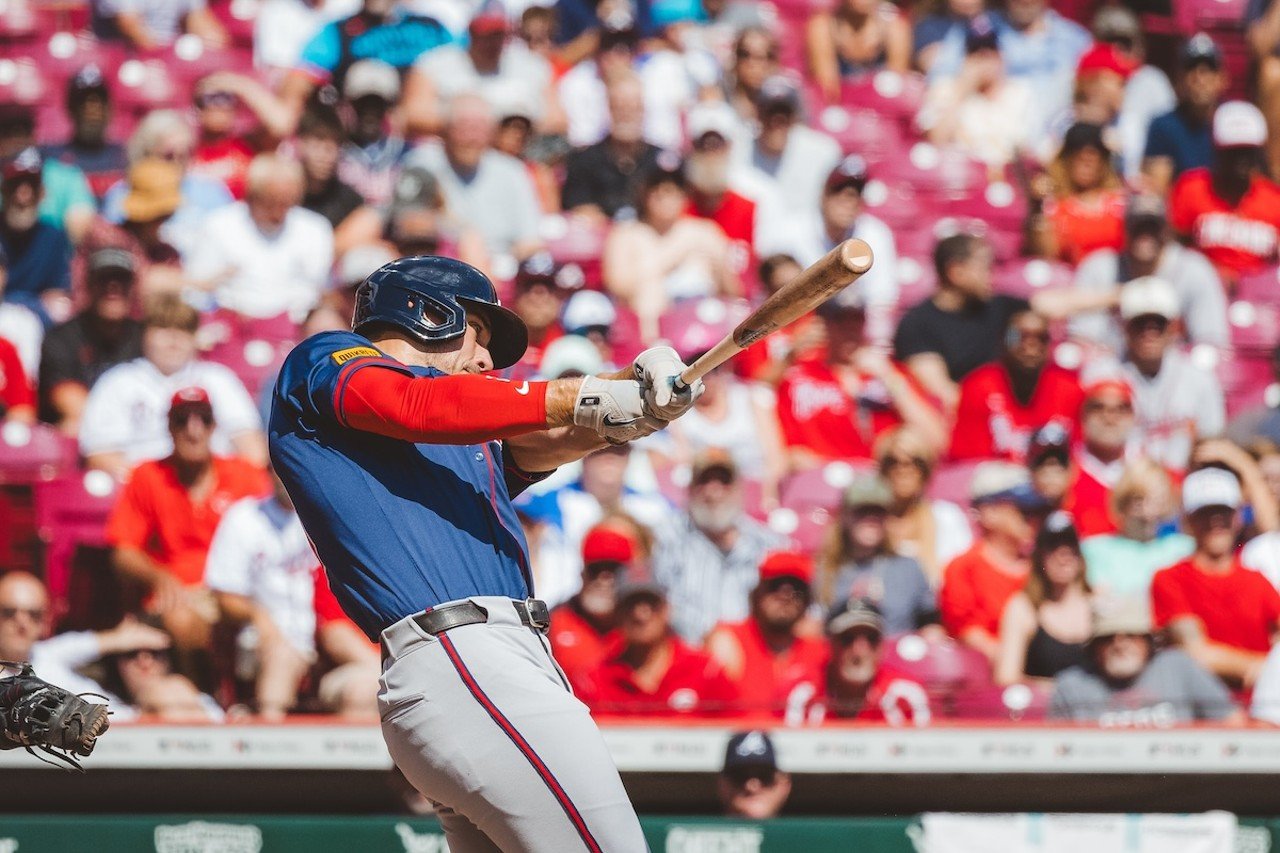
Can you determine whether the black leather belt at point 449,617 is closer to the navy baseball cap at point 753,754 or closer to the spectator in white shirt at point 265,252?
the navy baseball cap at point 753,754

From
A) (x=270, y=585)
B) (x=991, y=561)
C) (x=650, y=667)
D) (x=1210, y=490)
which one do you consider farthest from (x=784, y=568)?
(x=270, y=585)

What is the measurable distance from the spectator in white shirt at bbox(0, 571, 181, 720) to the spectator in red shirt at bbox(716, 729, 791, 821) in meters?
1.89

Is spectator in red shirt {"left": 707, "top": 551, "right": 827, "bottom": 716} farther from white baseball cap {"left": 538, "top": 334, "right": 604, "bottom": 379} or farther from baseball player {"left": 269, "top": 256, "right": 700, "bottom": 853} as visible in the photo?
baseball player {"left": 269, "top": 256, "right": 700, "bottom": 853}

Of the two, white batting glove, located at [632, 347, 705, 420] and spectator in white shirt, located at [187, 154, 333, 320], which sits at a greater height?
white batting glove, located at [632, 347, 705, 420]

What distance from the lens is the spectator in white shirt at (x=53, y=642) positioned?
5.84 metres

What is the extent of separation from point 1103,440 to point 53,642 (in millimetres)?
3927

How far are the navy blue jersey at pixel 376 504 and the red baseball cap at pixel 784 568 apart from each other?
266 cm

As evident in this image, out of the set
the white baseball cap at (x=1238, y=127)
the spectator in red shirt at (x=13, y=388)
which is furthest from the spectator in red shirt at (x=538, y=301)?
the white baseball cap at (x=1238, y=127)

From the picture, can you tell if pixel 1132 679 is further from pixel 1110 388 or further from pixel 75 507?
pixel 75 507

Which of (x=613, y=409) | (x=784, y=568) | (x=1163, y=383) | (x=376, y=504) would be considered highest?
(x=613, y=409)

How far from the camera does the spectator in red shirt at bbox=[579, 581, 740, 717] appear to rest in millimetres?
5723

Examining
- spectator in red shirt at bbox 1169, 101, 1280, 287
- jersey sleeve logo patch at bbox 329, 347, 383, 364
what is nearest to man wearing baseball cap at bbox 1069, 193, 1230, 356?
spectator in red shirt at bbox 1169, 101, 1280, 287

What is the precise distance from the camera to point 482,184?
8.37 metres

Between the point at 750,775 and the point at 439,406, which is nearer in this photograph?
the point at 439,406
